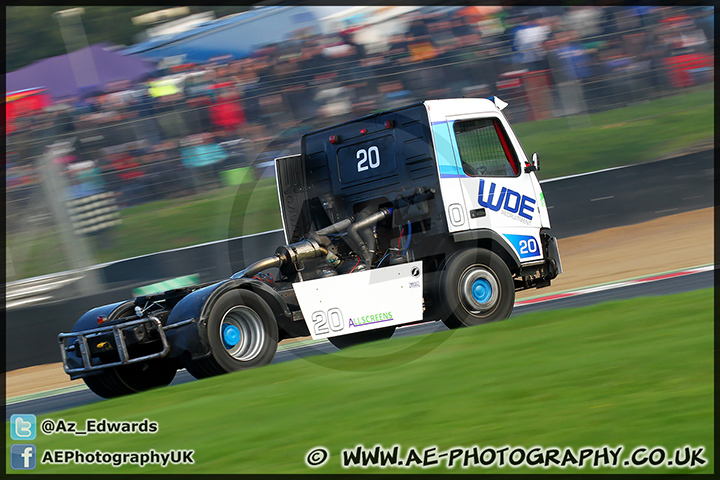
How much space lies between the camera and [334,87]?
16359 mm

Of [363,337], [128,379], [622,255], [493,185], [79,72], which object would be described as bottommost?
[622,255]

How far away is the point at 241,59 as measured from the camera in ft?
55.7

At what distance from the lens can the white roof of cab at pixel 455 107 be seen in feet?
28.1

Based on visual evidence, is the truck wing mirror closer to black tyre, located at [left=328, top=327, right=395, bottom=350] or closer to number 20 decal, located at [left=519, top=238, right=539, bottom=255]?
number 20 decal, located at [left=519, top=238, right=539, bottom=255]

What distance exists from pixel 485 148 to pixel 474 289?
153 centimetres

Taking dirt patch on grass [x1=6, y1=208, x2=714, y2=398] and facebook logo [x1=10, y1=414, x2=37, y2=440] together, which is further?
dirt patch on grass [x1=6, y1=208, x2=714, y2=398]

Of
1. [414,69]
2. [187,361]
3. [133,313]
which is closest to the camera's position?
[187,361]

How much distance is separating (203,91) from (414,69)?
4.03 metres

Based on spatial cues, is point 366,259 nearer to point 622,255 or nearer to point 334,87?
point 622,255

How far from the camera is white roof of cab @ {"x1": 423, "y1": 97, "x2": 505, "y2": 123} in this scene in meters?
8.58

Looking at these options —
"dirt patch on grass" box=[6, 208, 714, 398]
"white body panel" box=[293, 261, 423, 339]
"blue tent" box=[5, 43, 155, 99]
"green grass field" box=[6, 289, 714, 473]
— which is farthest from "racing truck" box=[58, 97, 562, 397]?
"blue tent" box=[5, 43, 155, 99]

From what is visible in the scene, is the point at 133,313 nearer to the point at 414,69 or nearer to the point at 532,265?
the point at 532,265

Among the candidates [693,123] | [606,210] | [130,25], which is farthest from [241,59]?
[693,123]

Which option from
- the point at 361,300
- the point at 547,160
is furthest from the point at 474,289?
the point at 547,160
